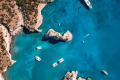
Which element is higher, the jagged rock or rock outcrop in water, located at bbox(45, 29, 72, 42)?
rock outcrop in water, located at bbox(45, 29, 72, 42)

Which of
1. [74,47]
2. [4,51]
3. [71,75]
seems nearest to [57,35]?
[74,47]

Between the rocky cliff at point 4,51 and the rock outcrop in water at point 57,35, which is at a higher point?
the rock outcrop in water at point 57,35

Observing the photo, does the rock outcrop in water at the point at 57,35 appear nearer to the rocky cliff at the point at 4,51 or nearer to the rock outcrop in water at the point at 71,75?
the rock outcrop in water at the point at 71,75

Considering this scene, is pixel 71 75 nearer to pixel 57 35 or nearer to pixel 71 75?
pixel 71 75

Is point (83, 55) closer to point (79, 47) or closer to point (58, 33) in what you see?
point (79, 47)

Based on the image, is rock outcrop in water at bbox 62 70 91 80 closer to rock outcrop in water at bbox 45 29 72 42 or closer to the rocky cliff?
rock outcrop in water at bbox 45 29 72 42

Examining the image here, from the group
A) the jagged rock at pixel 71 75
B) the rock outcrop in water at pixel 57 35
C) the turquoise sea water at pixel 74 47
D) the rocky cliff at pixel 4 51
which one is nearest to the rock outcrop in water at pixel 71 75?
the jagged rock at pixel 71 75

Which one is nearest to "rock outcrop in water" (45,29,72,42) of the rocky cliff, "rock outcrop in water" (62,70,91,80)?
"rock outcrop in water" (62,70,91,80)

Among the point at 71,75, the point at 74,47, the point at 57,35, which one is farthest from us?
the point at 74,47

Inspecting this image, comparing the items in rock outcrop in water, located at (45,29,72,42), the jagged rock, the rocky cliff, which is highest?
rock outcrop in water, located at (45,29,72,42)
